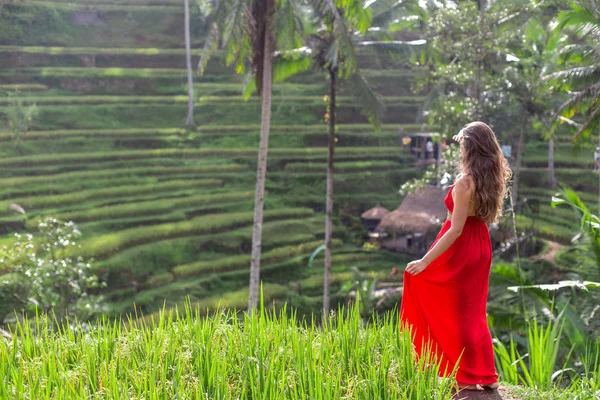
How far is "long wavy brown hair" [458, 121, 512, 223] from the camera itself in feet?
15.6

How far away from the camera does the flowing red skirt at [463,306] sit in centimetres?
492

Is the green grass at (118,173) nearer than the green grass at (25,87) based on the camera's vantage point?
Yes

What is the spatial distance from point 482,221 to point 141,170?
2283 cm

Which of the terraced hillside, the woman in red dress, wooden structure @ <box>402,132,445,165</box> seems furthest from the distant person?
the woman in red dress

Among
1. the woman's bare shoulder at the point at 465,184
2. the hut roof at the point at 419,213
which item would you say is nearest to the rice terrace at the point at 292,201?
the woman's bare shoulder at the point at 465,184

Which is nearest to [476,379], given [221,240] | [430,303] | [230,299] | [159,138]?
[430,303]

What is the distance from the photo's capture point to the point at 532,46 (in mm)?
21688

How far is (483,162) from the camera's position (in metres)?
4.77

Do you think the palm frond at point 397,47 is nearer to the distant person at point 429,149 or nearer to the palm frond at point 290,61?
the palm frond at point 290,61

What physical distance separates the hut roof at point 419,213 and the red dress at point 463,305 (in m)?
16.1

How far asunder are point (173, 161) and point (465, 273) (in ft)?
79.1

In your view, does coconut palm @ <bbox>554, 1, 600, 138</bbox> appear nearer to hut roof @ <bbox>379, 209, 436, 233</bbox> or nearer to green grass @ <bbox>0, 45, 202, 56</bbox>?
hut roof @ <bbox>379, 209, 436, 233</bbox>

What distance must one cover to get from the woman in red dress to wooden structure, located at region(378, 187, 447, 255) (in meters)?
16.3

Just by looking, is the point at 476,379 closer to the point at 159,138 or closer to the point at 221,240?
the point at 221,240
